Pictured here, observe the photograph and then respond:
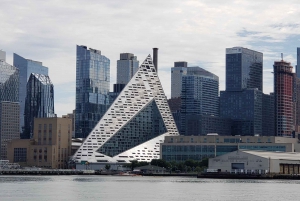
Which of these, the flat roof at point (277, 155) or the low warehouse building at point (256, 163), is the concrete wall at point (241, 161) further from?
the flat roof at point (277, 155)

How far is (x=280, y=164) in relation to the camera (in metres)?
169

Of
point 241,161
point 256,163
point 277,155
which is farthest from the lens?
point 277,155

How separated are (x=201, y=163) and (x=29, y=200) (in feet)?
367

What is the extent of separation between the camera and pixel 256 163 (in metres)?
166

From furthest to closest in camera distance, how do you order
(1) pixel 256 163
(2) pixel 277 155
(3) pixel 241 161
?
(2) pixel 277 155 < (3) pixel 241 161 < (1) pixel 256 163

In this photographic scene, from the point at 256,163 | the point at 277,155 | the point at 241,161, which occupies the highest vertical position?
the point at 277,155

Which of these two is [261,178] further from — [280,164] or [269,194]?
[269,194]

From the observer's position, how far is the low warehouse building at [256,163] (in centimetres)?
16575

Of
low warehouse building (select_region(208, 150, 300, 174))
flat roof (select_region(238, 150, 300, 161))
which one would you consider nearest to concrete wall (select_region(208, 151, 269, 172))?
low warehouse building (select_region(208, 150, 300, 174))

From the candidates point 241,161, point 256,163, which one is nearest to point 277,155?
point 256,163

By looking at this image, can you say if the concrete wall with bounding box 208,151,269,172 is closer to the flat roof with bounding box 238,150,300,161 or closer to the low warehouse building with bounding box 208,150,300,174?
the low warehouse building with bounding box 208,150,300,174

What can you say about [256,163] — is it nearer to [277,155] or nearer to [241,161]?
[241,161]

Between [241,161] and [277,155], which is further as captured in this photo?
[277,155]

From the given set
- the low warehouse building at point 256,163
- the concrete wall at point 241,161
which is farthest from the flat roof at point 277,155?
the concrete wall at point 241,161
